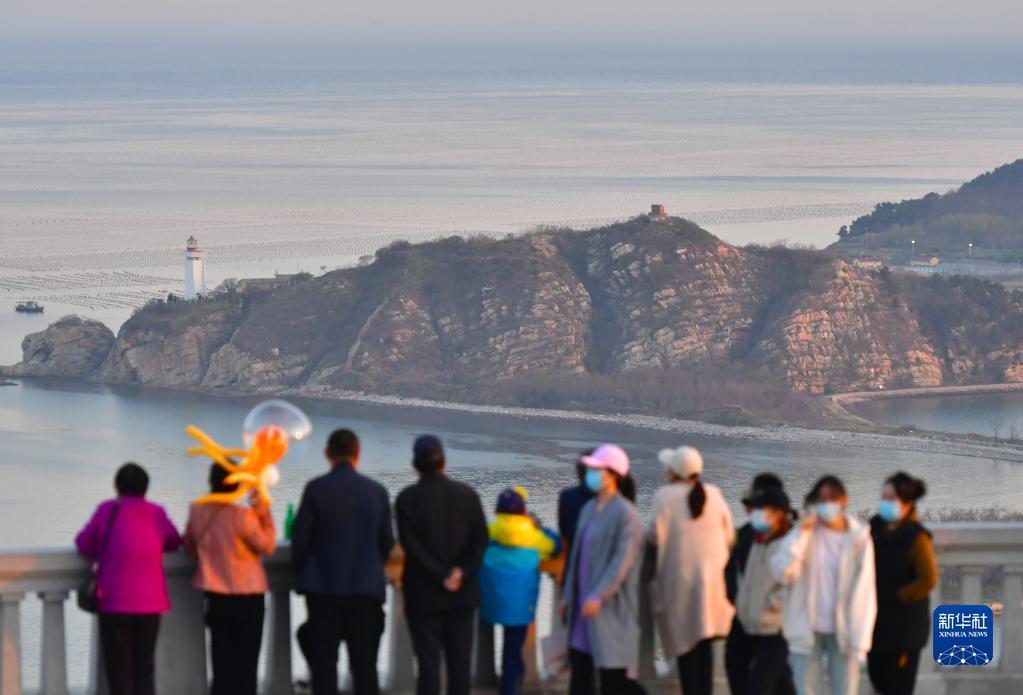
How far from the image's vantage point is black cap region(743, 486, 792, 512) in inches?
311

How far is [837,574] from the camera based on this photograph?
25.9ft

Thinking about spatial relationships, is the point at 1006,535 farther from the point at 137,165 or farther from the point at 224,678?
the point at 137,165

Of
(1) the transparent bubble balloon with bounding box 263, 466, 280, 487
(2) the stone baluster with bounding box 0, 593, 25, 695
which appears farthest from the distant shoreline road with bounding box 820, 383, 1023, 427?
(2) the stone baluster with bounding box 0, 593, 25, 695

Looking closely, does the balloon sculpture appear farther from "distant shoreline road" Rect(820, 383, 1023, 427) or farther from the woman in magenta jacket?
"distant shoreline road" Rect(820, 383, 1023, 427)

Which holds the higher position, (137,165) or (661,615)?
(137,165)

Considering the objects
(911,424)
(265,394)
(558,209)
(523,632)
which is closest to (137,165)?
(558,209)

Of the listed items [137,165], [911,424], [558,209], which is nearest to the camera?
[911,424]

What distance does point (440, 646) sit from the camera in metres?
8.09

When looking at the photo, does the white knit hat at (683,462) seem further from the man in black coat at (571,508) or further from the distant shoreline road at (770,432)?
the distant shoreline road at (770,432)

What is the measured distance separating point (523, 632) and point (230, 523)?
1.12 m

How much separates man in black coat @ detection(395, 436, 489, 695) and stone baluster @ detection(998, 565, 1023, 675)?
1917 millimetres

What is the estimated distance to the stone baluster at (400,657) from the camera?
8258 mm

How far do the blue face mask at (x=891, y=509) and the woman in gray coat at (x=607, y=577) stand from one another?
32.7 inches

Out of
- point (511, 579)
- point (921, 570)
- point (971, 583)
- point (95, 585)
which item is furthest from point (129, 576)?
point (971, 583)
